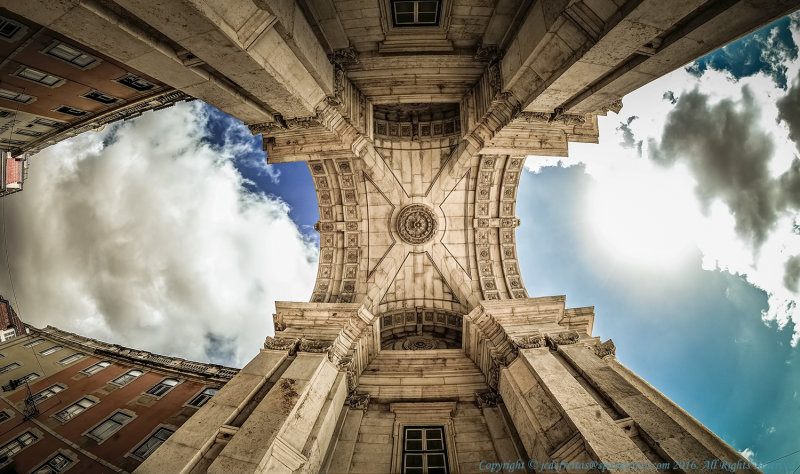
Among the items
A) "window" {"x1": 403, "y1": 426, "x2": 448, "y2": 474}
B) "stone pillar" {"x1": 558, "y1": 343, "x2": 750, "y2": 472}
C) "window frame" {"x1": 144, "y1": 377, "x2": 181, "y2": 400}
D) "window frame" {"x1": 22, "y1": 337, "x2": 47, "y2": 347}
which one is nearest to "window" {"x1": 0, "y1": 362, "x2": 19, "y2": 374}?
"window frame" {"x1": 22, "y1": 337, "x2": 47, "y2": 347}

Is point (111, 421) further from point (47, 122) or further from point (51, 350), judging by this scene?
point (47, 122)

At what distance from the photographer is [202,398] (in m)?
13.4

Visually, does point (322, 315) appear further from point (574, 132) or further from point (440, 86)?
point (574, 132)

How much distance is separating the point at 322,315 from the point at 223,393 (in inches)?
156

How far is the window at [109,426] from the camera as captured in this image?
1115 cm

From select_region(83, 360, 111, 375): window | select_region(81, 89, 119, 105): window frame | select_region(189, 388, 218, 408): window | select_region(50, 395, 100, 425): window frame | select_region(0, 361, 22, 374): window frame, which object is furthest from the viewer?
select_region(83, 360, 111, 375): window

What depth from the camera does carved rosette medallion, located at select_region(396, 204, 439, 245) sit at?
14234 millimetres

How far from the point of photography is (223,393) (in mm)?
7223

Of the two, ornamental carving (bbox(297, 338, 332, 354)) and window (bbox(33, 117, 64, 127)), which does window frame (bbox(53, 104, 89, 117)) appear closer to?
window (bbox(33, 117, 64, 127))

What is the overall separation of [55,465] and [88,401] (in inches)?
132

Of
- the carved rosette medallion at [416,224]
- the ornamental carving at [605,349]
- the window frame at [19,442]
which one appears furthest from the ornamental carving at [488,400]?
the window frame at [19,442]

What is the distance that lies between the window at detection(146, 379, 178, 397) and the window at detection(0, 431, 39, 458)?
3387 millimetres

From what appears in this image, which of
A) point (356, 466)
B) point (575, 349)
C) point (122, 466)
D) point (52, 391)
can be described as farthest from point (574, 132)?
point (52, 391)

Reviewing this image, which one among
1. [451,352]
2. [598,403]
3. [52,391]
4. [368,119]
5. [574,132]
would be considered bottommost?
[52,391]
